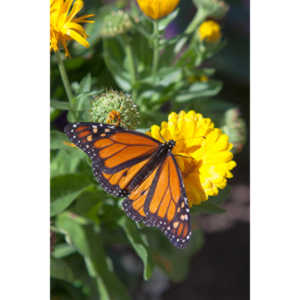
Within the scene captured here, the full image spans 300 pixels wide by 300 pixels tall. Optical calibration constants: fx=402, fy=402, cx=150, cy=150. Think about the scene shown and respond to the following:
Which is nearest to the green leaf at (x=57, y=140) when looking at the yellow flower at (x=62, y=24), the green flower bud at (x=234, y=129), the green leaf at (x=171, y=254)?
the yellow flower at (x=62, y=24)

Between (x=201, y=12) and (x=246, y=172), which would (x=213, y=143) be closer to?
(x=201, y=12)

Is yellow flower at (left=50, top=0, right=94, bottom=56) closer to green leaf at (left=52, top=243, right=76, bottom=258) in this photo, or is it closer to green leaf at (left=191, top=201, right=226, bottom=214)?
green leaf at (left=191, top=201, right=226, bottom=214)

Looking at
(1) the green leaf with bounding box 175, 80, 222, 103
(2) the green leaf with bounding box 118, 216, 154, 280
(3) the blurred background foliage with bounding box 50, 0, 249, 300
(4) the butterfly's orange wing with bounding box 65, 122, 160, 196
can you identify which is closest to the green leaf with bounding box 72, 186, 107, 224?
(3) the blurred background foliage with bounding box 50, 0, 249, 300

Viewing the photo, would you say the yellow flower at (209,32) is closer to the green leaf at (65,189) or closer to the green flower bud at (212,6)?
the green flower bud at (212,6)

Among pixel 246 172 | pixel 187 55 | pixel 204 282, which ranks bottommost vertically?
pixel 204 282
